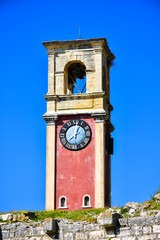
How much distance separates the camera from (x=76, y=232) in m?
29.8

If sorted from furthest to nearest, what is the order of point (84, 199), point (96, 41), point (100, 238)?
point (96, 41) < point (84, 199) < point (100, 238)

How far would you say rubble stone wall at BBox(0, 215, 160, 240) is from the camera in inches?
1125

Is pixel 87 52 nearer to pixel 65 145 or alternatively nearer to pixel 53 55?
pixel 53 55

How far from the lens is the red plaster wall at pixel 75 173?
1714 inches

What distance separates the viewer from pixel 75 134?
4466 centimetres

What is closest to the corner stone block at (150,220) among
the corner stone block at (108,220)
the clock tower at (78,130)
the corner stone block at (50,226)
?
the corner stone block at (108,220)

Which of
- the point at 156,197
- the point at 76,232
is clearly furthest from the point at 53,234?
the point at 156,197

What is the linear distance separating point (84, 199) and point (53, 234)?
1345 centimetres

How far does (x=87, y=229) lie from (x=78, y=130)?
15.6 meters

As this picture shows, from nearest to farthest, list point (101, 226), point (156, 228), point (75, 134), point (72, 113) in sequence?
point (156, 228) → point (101, 226) → point (75, 134) → point (72, 113)

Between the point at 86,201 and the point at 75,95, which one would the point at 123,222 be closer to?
the point at 86,201

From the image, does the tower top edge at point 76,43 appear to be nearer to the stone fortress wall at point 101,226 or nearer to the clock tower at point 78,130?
the clock tower at point 78,130

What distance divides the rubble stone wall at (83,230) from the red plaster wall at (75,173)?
12532mm

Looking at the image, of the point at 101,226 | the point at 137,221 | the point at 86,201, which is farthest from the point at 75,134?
the point at 137,221
